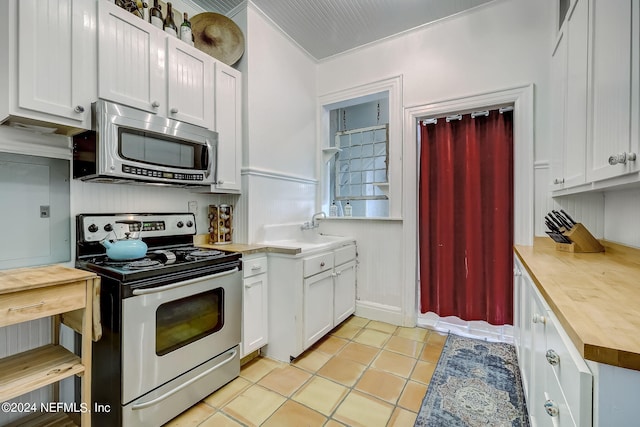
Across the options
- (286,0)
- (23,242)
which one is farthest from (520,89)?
(23,242)

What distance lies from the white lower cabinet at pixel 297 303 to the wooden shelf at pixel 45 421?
1.17 metres

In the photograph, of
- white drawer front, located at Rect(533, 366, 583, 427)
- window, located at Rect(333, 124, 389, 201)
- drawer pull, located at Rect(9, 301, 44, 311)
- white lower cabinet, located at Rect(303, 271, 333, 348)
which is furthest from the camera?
window, located at Rect(333, 124, 389, 201)

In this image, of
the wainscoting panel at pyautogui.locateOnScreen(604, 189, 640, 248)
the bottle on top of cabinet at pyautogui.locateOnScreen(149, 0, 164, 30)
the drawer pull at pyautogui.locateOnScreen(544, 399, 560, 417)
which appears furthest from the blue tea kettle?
the wainscoting panel at pyautogui.locateOnScreen(604, 189, 640, 248)

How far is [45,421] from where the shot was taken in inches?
55.5

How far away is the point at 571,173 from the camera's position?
1601mm

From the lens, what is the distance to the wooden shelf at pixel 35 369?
3.65ft

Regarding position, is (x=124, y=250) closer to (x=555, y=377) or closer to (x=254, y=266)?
(x=254, y=266)

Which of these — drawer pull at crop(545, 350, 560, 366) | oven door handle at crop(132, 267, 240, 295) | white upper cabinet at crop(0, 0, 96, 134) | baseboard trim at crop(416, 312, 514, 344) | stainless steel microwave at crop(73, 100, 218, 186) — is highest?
white upper cabinet at crop(0, 0, 96, 134)

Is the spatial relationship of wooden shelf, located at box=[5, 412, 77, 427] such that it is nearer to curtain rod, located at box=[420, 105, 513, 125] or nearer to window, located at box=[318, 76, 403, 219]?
window, located at box=[318, 76, 403, 219]

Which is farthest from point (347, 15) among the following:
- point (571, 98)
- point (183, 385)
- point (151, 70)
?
point (183, 385)

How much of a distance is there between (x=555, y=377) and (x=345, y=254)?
193 cm

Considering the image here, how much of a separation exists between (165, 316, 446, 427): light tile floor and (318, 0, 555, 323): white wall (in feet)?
1.88

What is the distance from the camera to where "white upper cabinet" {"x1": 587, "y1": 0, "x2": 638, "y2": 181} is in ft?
3.25

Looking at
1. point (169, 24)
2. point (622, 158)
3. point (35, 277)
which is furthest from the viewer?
point (169, 24)
